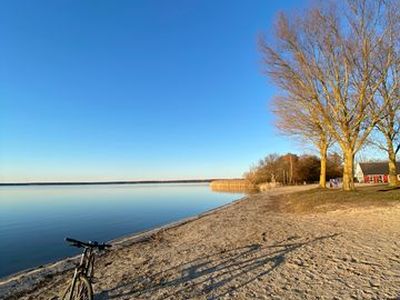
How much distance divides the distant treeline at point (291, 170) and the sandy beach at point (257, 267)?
49.4 meters

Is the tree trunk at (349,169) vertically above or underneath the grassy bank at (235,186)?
above

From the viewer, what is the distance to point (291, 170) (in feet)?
188

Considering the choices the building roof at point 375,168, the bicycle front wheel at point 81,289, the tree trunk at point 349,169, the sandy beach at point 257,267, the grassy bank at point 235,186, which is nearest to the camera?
the bicycle front wheel at point 81,289

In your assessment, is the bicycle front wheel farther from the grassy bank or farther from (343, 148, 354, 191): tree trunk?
the grassy bank

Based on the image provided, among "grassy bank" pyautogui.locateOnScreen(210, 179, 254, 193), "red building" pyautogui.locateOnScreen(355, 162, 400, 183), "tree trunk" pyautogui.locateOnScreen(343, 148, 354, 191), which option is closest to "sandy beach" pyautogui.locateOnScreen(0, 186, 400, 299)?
"tree trunk" pyautogui.locateOnScreen(343, 148, 354, 191)

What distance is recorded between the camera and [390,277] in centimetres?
517

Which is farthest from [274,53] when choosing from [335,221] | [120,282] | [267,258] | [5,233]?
[5,233]

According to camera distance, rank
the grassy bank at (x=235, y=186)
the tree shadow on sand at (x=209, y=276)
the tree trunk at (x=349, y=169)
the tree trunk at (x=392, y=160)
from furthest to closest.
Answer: the grassy bank at (x=235, y=186)
the tree trunk at (x=392, y=160)
the tree trunk at (x=349, y=169)
the tree shadow on sand at (x=209, y=276)

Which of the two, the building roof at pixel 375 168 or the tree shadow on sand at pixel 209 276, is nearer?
the tree shadow on sand at pixel 209 276

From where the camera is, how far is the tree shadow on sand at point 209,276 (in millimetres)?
5285

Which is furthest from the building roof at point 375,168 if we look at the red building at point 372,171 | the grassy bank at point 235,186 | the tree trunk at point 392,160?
the tree trunk at point 392,160

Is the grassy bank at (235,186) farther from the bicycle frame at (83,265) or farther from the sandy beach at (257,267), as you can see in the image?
the bicycle frame at (83,265)

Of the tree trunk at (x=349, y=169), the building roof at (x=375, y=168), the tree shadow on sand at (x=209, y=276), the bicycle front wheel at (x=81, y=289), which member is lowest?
the tree shadow on sand at (x=209, y=276)

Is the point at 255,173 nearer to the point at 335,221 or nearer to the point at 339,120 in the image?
the point at 339,120
